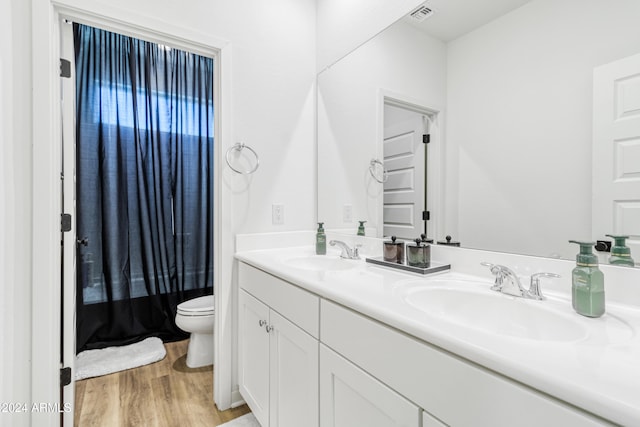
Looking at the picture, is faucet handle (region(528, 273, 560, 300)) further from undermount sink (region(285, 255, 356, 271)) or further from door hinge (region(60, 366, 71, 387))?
door hinge (region(60, 366, 71, 387))

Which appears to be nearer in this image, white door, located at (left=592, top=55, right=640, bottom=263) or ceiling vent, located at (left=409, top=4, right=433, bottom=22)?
white door, located at (left=592, top=55, right=640, bottom=263)

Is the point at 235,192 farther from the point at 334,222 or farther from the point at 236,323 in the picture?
the point at 236,323

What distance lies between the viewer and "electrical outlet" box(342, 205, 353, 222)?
184cm

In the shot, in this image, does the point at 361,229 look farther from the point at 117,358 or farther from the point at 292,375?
the point at 117,358

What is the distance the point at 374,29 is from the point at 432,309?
1434 mm

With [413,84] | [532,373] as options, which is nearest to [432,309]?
[532,373]

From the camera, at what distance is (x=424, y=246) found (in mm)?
1216

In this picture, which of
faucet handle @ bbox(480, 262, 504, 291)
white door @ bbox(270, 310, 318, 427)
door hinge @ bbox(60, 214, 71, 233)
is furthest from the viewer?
door hinge @ bbox(60, 214, 71, 233)

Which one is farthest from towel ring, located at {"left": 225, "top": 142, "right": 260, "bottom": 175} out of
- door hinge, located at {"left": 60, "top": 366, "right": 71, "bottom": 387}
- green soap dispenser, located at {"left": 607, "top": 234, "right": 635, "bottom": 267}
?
green soap dispenser, located at {"left": 607, "top": 234, "right": 635, "bottom": 267}

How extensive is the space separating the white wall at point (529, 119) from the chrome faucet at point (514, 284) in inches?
6.0

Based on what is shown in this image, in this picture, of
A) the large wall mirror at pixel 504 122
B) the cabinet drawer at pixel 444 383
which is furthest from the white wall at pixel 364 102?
the cabinet drawer at pixel 444 383

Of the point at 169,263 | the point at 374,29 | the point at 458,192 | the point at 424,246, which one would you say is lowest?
the point at 169,263

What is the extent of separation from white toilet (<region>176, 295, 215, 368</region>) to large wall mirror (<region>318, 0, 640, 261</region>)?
1.29 metres

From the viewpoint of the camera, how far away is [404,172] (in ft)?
4.95
